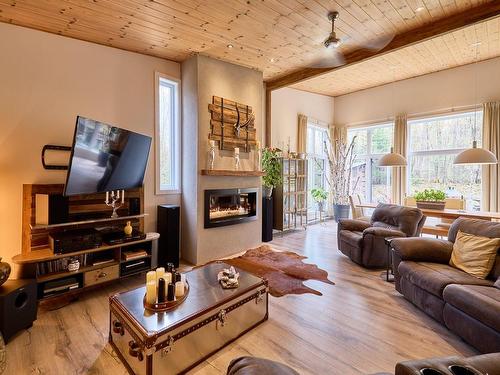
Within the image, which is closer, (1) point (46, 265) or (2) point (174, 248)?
Answer: (1) point (46, 265)

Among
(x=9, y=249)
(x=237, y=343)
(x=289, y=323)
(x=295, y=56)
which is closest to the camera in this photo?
(x=237, y=343)

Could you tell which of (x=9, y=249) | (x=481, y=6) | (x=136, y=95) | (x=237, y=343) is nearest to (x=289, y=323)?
(x=237, y=343)

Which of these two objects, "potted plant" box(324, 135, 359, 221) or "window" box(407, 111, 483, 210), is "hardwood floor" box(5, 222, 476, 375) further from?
"potted plant" box(324, 135, 359, 221)

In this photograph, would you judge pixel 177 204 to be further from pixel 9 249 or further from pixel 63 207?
pixel 9 249

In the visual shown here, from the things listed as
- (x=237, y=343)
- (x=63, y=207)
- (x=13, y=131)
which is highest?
(x=13, y=131)

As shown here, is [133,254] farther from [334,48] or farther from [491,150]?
[491,150]

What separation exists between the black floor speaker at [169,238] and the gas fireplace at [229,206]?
0.51m

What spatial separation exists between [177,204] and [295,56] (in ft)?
10.2

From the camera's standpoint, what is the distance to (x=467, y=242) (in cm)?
266

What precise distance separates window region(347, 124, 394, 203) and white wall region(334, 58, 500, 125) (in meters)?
0.35

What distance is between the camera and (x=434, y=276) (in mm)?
2459

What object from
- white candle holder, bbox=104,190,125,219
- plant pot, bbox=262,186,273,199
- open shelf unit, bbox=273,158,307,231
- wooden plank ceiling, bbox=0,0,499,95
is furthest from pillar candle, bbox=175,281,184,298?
open shelf unit, bbox=273,158,307,231

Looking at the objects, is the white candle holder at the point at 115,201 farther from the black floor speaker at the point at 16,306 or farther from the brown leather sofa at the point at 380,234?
the brown leather sofa at the point at 380,234

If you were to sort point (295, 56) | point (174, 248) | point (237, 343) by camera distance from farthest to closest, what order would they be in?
1. point (295, 56)
2. point (174, 248)
3. point (237, 343)
